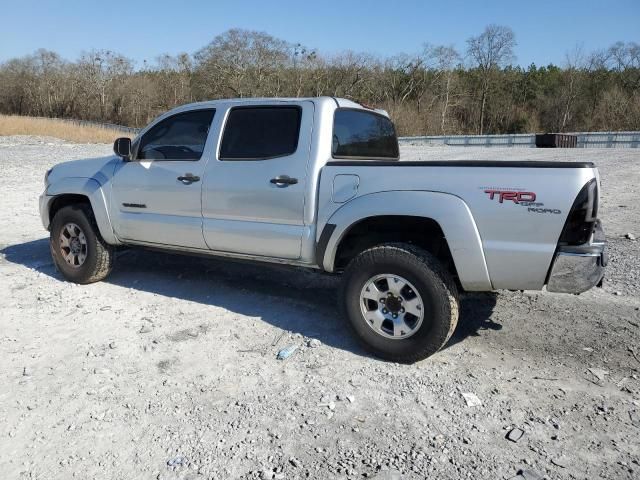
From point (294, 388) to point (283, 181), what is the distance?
1.63 metres

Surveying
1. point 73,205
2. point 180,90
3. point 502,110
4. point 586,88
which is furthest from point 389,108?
point 73,205

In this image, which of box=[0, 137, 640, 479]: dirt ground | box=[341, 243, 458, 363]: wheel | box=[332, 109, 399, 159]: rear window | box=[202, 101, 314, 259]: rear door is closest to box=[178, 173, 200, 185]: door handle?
box=[202, 101, 314, 259]: rear door

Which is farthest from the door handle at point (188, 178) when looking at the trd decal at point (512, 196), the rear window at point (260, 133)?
the trd decal at point (512, 196)

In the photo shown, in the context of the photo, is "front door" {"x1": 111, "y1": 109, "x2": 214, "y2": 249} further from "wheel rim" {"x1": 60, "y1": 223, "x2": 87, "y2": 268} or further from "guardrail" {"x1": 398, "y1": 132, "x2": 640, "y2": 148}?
"guardrail" {"x1": 398, "y1": 132, "x2": 640, "y2": 148}

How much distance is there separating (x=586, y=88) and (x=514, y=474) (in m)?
62.4

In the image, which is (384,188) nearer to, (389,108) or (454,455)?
(454,455)

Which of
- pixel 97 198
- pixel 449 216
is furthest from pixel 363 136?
pixel 97 198

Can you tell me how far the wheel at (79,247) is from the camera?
214 inches

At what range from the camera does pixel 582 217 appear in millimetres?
3193

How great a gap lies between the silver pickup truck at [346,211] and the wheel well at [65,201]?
0.12ft

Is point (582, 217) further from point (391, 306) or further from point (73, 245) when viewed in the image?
point (73, 245)

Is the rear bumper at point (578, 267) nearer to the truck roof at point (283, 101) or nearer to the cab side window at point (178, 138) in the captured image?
the truck roof at point (283, 101)

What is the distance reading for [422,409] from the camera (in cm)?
317

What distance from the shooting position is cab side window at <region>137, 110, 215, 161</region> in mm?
4777
